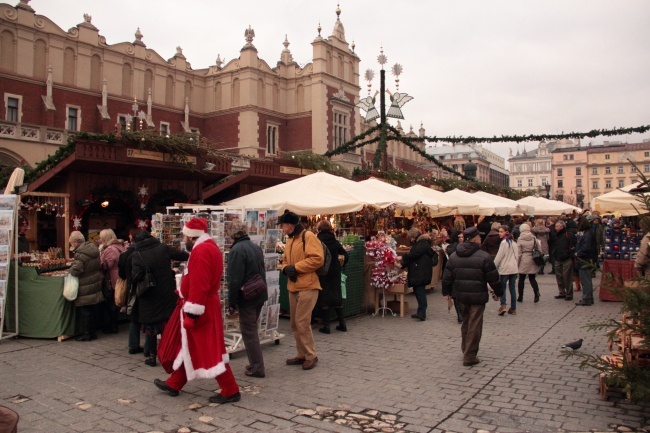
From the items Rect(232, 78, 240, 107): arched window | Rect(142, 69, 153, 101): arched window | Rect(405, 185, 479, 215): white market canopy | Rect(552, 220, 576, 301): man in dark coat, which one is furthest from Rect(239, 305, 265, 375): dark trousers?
Rect(232, 78, 240, 107): arched window

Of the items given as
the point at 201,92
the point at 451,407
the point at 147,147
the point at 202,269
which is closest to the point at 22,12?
the point at 201,92

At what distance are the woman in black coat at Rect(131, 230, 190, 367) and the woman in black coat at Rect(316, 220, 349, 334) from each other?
2.41 meters

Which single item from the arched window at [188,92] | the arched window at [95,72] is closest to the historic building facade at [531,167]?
the arched window at [188,92]

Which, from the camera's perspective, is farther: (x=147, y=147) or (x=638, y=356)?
(x=147, y=147)

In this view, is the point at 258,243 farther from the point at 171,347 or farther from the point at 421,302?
the point at 421,302

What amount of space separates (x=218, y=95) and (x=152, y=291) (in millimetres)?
30613

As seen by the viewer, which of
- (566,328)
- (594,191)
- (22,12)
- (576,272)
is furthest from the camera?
(594,191)

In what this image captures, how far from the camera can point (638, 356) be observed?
4.54 metres

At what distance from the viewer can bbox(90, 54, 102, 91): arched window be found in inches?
1109

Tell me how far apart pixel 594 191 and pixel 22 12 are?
93838 mm

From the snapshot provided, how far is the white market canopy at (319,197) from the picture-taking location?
33.1 feet

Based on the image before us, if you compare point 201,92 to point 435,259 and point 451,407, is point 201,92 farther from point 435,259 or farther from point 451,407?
point 451,407

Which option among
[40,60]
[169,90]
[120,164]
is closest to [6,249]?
[120,164]

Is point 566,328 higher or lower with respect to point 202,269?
lower
